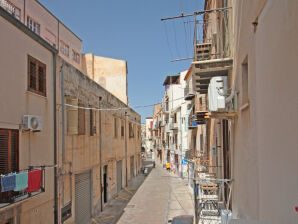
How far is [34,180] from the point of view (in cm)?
812

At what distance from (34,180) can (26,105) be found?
87.5 inches

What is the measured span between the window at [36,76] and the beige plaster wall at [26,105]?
0.16 metres

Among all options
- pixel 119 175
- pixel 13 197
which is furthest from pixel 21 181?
pixel 119 175

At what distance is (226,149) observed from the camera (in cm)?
1008

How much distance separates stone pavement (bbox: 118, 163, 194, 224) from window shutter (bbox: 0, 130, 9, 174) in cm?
845

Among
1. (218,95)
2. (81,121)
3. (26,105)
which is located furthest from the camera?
(81,121)

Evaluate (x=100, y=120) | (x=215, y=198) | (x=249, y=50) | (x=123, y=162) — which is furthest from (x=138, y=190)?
(x=249, y=50)

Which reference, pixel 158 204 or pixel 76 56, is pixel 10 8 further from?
pixel 158 204

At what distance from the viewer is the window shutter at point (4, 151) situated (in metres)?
7.26

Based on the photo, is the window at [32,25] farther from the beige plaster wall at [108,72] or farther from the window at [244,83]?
the window at [244,83]

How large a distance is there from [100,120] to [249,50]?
41.6 feet

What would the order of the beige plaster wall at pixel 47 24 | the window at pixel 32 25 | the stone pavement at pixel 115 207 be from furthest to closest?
the window at pixel 32 25 → the beige plaster wall at pixel 47 24 → the stone pavement at pixel 115 207

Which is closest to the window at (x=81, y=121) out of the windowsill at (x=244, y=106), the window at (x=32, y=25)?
the window at (x=32, y=25)

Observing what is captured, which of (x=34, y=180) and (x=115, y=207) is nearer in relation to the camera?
(x=34, y=180)
